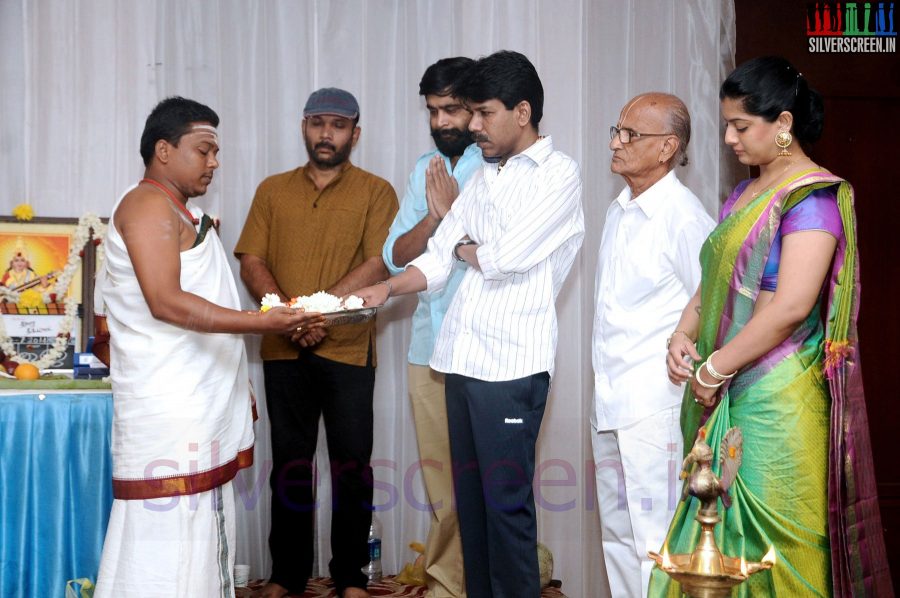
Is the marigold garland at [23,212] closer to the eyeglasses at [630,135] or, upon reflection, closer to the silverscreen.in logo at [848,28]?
the eyeglasses at [630,135]

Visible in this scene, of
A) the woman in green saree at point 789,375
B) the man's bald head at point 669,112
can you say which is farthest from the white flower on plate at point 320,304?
the woman in green saree at point 789,375

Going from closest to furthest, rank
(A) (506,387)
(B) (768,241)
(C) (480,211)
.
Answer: (B) (768,241) → (A) (506,387) → (C) (480,211)

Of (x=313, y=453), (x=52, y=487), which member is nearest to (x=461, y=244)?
(x=313, y=453)

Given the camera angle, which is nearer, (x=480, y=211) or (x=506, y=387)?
(x=506, y=387)

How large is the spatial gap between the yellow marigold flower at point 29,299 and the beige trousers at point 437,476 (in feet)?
5.19

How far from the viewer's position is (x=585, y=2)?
406 cm

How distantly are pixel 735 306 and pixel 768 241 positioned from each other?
0.61ft

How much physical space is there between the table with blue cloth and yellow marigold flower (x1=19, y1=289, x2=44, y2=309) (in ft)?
2.21

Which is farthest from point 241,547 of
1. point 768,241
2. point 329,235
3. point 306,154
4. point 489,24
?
point 768,241

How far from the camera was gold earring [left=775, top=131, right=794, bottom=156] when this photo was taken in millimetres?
2363

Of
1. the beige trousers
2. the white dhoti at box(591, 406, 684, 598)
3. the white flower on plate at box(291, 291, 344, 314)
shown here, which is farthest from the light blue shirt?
the white dhoti at box(591, 406, 684, 598)

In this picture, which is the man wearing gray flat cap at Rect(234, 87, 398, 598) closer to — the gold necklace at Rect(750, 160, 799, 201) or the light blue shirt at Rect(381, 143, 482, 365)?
the light blue shirt at Rect(381, 143, 482, 365)

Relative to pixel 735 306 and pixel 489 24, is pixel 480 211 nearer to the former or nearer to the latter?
pixel 735 306

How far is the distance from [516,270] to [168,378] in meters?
1.12
